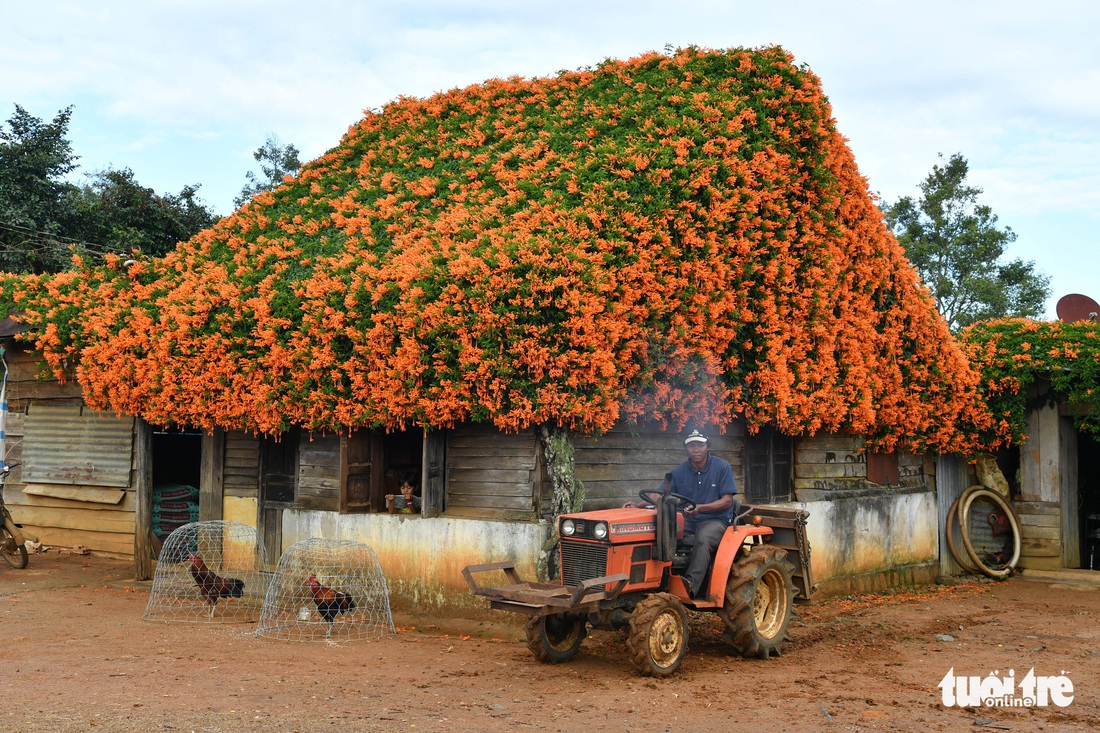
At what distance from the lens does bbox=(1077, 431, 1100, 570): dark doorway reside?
1689 centimetres

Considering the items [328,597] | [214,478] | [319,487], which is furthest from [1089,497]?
[214,478]

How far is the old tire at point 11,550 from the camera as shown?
14.4 metres

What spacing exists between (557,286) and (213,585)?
A: 546 cm

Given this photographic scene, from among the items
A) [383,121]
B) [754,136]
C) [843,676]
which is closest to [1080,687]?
[843,676]

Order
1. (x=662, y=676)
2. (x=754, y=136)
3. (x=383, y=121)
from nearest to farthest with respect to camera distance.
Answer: (x=662, y=676) < (x=754, y=136) < (x=383, y=121)

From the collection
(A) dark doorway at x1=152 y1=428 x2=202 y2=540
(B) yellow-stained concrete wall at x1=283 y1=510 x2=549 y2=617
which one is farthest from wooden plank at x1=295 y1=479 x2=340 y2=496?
(A) dark doorway at x1=152 y1=428 x2=202 y2=540

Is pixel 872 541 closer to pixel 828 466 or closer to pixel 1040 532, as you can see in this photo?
pixel 828 466

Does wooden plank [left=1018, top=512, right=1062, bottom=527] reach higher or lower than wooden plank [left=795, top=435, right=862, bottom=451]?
lower

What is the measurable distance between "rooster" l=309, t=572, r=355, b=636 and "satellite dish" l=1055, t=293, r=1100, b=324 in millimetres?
13831

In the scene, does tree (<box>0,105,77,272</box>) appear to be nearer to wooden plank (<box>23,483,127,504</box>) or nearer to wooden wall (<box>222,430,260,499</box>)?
wooden plank (<box>23,483,127,504</box>)

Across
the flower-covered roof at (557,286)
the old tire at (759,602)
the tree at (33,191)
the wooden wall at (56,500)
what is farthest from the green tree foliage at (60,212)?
the old tire at (759,602)

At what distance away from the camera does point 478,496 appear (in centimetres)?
1053

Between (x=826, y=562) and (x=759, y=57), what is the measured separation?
6729 millimetres

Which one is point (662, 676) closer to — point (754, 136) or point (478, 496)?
point (478, 496)
